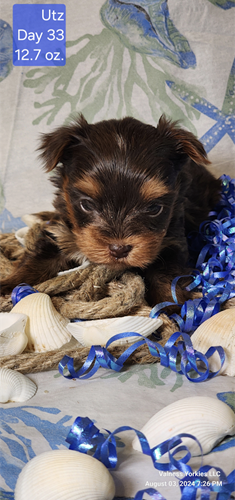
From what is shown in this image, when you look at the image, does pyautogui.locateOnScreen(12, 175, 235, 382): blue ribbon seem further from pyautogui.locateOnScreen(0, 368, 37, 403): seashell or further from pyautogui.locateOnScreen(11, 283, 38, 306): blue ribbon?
pyautogui.locateOnScreen(0, 368, 37, 403): seashell

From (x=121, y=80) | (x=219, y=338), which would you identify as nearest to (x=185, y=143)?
(x=219, y=338)

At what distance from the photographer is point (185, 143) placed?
96.6 inches

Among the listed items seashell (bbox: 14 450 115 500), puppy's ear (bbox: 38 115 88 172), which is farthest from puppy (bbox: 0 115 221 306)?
seashell (bbox: 14 450 115 500)

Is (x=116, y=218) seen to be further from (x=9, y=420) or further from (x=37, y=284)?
(x=9, y=420)

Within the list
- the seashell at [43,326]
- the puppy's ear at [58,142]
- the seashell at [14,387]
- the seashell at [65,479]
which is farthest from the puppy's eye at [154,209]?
the seashell at [65,479]

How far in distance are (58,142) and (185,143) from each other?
635 millimetres

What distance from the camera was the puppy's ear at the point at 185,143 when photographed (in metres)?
2.43

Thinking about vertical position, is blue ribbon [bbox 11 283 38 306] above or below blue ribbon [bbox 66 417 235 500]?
above

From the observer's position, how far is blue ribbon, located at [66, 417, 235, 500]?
1.28 metres

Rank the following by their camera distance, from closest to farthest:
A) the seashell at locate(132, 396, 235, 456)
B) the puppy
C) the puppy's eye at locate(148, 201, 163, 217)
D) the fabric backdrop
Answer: the seashell at locate(132, 396, 235, 456), the puppy, the puppy's eye at locate(148, 201, 163, 217), the fabric backdrop

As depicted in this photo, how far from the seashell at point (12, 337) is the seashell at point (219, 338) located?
2.42ft

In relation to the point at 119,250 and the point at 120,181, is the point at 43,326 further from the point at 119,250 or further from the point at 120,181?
the point at 120,181

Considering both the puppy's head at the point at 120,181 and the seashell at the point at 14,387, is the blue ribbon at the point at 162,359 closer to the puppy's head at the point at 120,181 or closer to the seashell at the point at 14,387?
the seashell at the point at 14,387

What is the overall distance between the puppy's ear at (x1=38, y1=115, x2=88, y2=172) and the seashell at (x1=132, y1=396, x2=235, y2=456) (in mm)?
1346
